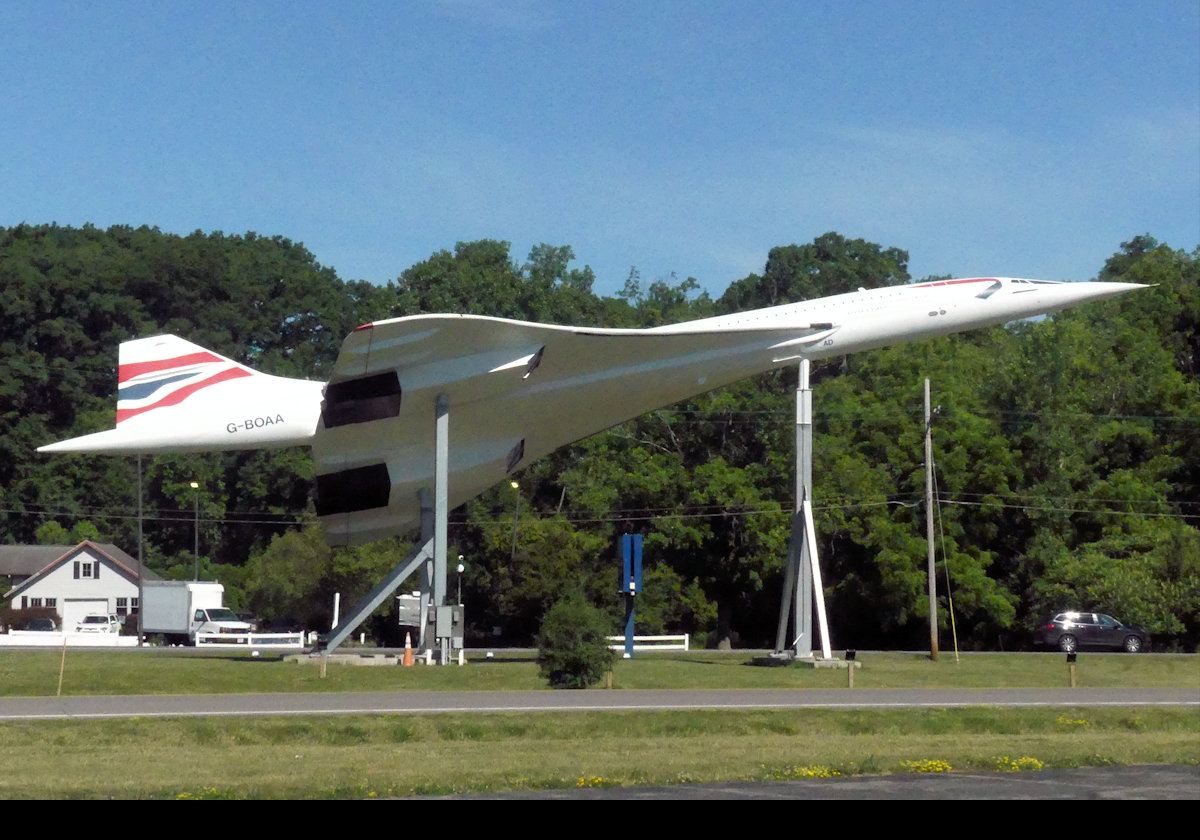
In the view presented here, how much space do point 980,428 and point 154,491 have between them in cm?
4599

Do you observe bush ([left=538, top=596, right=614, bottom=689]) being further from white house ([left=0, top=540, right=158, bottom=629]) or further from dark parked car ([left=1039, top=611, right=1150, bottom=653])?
white house ([left=0, top=540, right=158, bottom=629])

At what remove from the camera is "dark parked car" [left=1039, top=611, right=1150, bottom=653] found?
1639 inches

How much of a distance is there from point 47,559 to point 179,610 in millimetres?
21292

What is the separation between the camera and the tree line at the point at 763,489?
52.0 meters

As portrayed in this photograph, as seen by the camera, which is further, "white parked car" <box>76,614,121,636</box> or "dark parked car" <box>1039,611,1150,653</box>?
"white parked car" <box>76,614,121,636</box>

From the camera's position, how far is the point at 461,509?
6438 centimetres

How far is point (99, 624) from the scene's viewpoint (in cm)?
6619

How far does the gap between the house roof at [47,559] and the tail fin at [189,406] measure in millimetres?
42870

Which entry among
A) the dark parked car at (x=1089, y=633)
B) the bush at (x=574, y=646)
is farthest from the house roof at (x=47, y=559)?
the bush at (x=574, y=646)

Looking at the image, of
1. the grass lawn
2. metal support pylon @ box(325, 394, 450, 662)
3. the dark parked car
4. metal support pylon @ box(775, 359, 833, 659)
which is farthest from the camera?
the dark parked car

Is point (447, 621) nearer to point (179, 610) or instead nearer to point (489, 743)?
point (489, 743)

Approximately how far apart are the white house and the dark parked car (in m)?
46.2

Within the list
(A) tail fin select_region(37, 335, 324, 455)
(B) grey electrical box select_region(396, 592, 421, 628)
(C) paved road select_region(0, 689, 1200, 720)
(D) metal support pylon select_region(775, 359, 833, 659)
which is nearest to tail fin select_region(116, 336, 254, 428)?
(A) tail fin select_region(37, 335, 324, 455)
